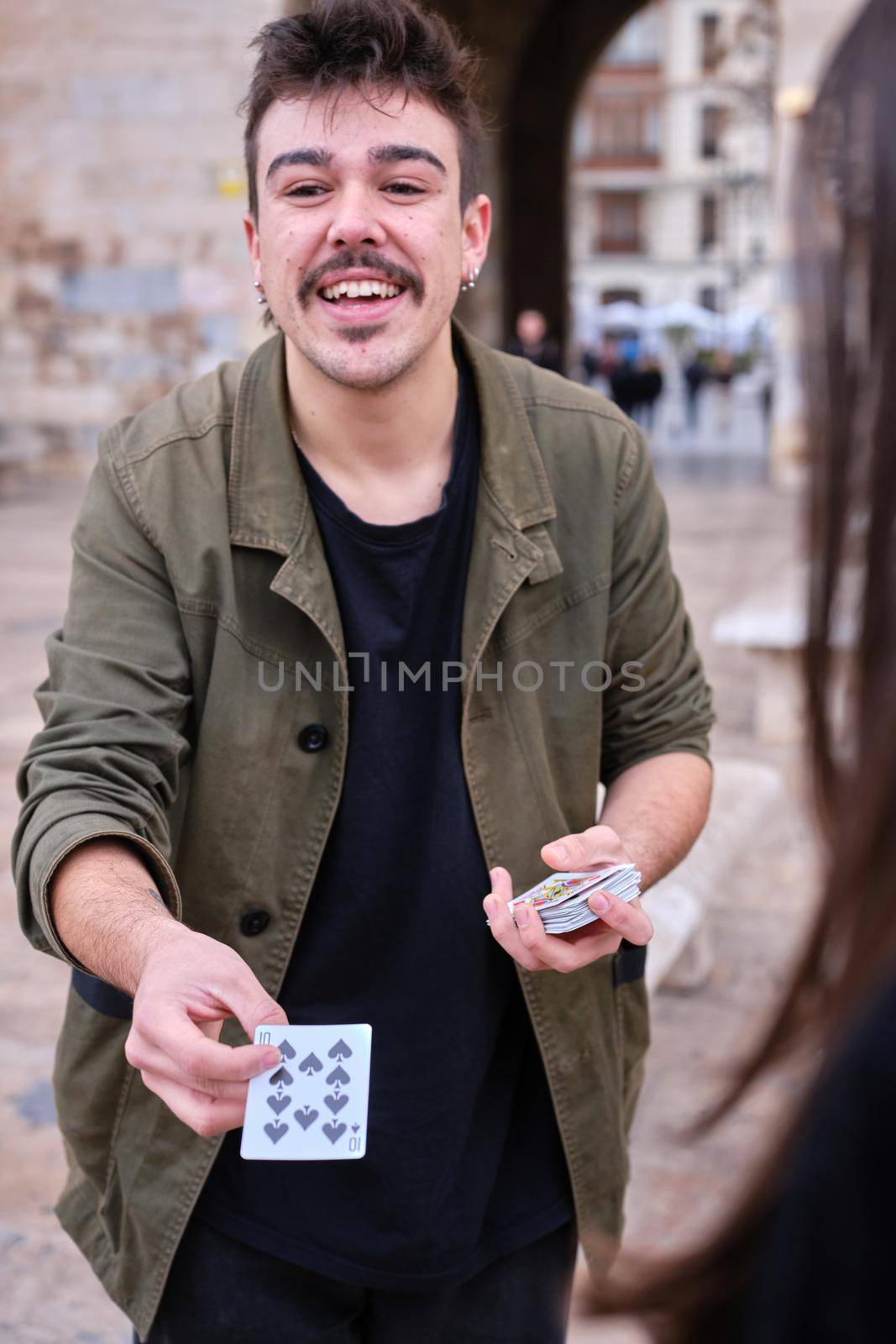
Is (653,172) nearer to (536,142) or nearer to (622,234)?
(622,234)

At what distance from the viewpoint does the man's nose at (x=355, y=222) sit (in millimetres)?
1749

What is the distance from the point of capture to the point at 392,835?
1.72m

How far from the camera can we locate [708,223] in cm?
6494

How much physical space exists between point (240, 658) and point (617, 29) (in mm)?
19497

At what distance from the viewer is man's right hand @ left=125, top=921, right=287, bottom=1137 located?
134 centimetres

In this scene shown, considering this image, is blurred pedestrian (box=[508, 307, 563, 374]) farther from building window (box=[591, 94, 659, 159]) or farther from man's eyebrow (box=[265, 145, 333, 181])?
building window (box=[591, 94, 659, 159])

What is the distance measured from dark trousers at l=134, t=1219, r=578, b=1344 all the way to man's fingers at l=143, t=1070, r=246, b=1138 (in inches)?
15.7

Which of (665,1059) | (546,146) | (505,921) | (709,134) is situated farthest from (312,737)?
(709,134)

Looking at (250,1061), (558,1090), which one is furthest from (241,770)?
(558,1090)

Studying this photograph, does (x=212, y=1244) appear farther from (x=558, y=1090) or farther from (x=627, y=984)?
(x=627, y=984)

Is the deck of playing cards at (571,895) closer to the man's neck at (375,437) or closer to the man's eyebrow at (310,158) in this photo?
the man's neck at (375,437)

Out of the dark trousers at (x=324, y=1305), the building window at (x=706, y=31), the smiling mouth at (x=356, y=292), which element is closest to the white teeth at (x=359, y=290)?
the smiling mouth at (x=356, y=292)

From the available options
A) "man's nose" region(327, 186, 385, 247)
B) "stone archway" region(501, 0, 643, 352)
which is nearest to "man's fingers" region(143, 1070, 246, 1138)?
"man's nose" region(327, 186, 385, 247)

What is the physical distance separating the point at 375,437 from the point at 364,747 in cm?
40
